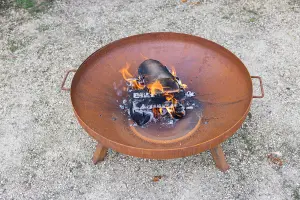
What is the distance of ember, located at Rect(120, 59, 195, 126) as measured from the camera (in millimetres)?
3242

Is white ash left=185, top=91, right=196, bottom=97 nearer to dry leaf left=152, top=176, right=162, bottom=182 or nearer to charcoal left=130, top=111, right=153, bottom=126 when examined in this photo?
charcoal left=130, top=111, right=153, bottom=126

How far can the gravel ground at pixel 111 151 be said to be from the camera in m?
3.33

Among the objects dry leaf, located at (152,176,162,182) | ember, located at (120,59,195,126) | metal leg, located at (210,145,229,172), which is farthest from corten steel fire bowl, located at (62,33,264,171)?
dry leaf, located at (152,176,162,182)

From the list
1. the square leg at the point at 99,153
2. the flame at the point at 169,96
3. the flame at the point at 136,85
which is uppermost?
the flame at the point at 169,96

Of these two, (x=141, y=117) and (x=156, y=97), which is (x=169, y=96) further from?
(x=141, y=117)

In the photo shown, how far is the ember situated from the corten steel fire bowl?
110 millimetres

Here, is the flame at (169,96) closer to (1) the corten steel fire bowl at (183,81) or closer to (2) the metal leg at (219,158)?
(1) the corten steel fire bowl at (183,81)

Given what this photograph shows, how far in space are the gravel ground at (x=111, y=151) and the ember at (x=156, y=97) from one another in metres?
0.56

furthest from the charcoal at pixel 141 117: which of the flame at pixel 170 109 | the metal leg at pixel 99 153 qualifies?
the metal leg at pixel 99 153

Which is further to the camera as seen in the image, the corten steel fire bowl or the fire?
the fire

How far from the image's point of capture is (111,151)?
3635 millimetres

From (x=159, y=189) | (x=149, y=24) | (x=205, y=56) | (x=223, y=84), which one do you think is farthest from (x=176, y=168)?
(x=149, y=24)

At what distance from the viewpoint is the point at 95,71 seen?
3506 mm

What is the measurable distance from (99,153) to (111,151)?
24 centimetres
